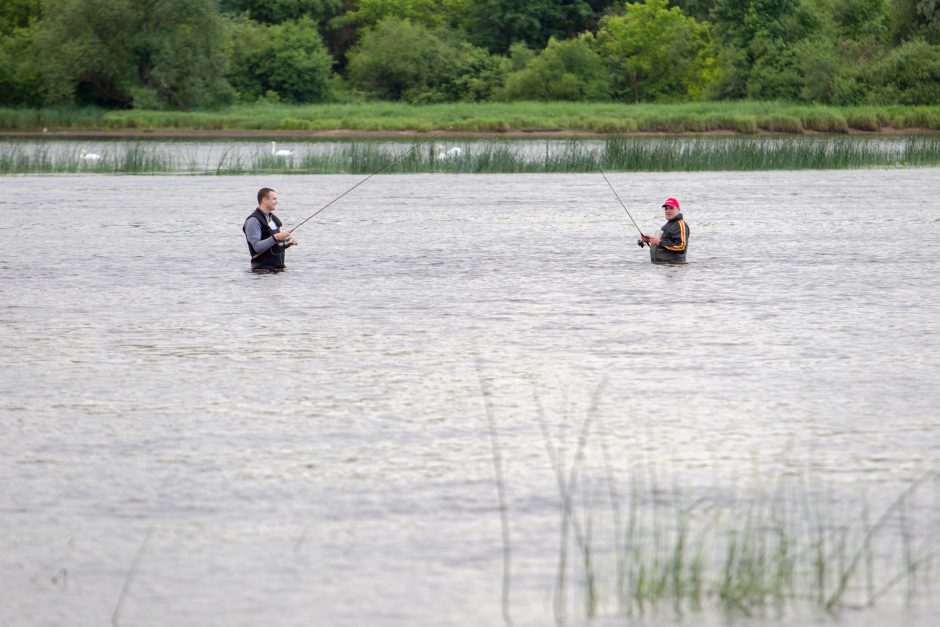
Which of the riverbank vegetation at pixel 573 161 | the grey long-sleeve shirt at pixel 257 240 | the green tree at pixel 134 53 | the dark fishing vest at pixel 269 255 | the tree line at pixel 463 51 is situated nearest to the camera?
the grey long-sleeve shirt at pixel 257 240

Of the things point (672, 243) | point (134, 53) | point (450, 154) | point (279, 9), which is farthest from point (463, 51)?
point (672, 243)

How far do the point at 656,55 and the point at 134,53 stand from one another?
92.3 ft

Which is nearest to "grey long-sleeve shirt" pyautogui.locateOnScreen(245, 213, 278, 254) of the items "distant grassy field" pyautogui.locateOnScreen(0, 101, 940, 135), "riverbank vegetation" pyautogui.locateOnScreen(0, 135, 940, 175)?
"riverbank vegetation" pyautogui.locateOnScreen(0, 135, 940, 175)

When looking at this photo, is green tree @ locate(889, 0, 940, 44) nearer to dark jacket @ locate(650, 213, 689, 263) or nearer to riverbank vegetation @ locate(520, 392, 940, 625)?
dark jacket @ locate(650, 213, 689, 263)

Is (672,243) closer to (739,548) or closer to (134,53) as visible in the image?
(739,548)

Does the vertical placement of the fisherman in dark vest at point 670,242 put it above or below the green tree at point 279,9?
below

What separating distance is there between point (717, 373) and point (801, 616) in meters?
5.51

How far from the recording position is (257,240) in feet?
62.4

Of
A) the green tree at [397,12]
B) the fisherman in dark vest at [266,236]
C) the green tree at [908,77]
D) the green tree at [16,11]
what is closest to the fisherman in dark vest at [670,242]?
the fisherman in dark vest at [266,236]

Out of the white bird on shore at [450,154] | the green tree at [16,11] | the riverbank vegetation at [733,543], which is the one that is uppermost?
the green tree at [16,11]

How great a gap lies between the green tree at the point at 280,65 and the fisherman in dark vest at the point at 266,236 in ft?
205

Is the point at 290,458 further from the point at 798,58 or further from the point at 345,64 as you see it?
the point at 345,64

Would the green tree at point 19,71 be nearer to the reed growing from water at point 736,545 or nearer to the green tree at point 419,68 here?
the green tree at point 419,68

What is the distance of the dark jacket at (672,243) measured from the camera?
19.6 m
